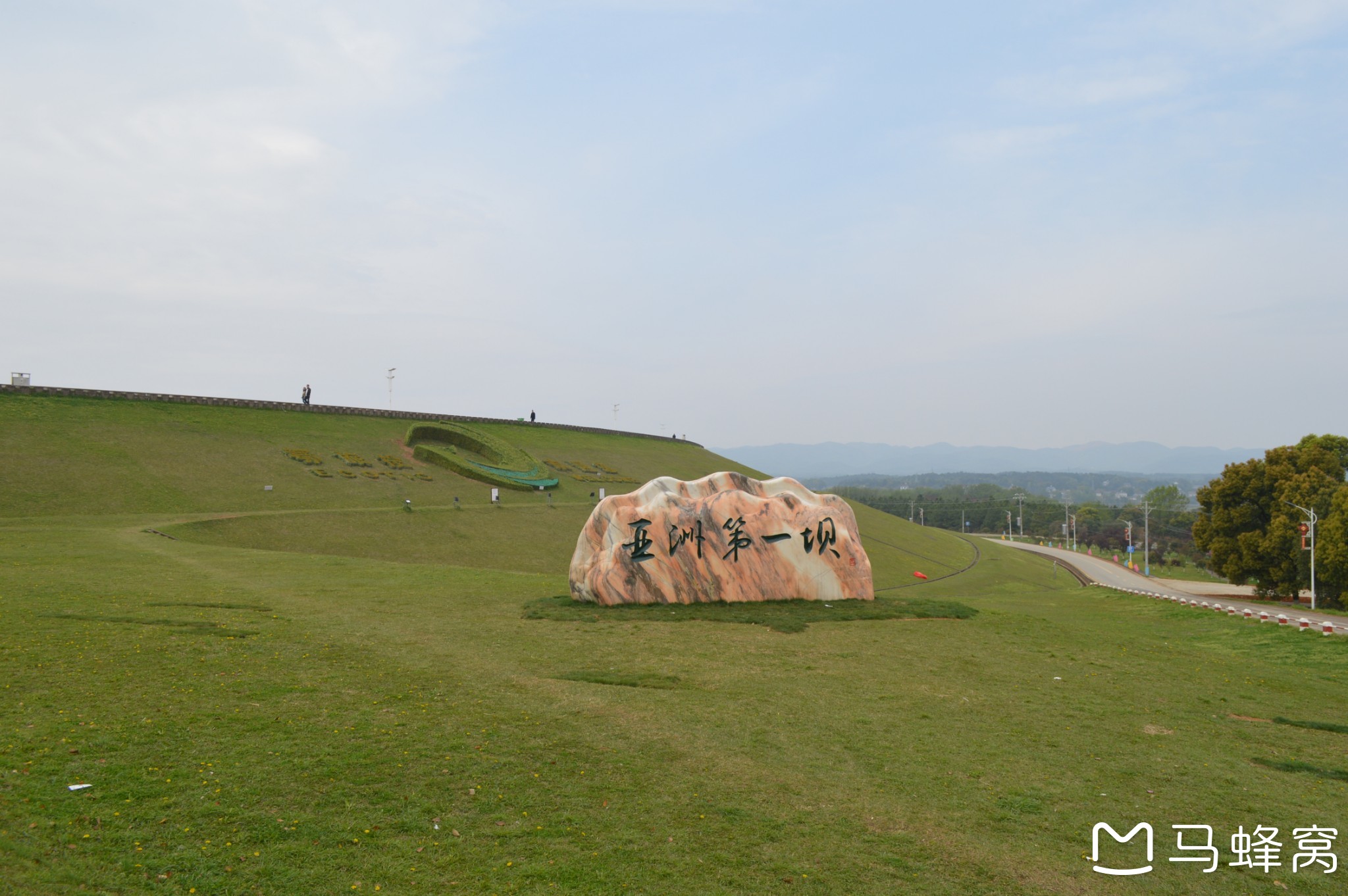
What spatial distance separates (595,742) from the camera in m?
9.81

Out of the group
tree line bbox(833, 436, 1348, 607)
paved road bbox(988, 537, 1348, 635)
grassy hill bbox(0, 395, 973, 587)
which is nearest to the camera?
paved road bbox(988, 537, 1348, 635)

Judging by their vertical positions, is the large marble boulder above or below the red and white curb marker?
above

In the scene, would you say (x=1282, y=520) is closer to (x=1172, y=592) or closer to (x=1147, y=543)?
(x=1172, y=592)

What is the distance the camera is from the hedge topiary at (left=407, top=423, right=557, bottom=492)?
51688 millimetres

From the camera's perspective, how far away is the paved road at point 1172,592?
86.7 ft

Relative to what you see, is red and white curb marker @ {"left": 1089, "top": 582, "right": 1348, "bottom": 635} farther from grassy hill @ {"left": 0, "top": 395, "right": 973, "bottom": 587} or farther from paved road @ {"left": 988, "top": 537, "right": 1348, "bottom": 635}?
grassy hill @ {"left": 0, "top": 395, "right": 973, "bottom": 587}

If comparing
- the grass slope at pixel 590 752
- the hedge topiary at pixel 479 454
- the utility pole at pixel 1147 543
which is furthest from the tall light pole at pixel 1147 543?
the grass slope at pixel 590 752

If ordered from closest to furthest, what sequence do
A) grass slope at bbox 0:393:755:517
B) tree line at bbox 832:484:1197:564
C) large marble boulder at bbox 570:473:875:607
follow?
large marble boulder at bbox 570:473:875:607, grass slope at bbox 0:393:755:517, tree line at bbox 832:484:1197:564

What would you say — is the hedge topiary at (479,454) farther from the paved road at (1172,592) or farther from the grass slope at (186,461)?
the paved road at (1172,592)

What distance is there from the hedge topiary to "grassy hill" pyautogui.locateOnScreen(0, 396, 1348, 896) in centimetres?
2917

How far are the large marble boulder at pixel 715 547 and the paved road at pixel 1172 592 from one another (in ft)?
44.9

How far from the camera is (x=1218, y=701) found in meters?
13.8
